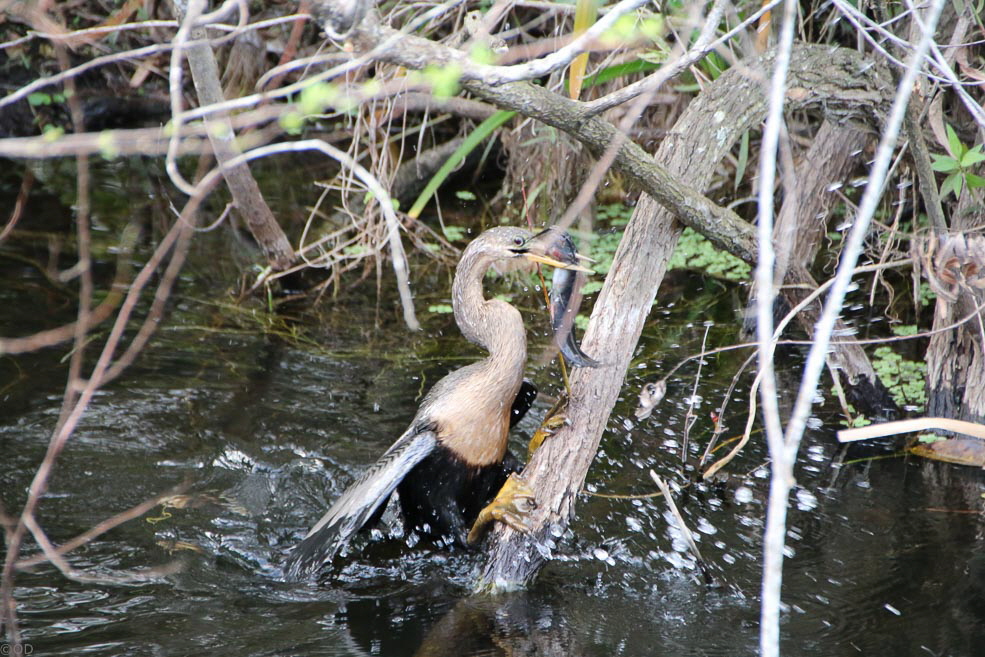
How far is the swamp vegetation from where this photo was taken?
2.22 metres

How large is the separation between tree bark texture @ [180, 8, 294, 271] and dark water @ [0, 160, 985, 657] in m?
0.54

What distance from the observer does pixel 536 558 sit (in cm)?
310

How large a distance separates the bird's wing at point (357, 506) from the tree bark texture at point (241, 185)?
1.89 m

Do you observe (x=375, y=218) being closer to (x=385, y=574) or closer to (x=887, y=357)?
(x=385, y=574)

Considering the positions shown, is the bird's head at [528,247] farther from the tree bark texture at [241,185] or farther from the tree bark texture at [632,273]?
the tree bark texture at [241,185]

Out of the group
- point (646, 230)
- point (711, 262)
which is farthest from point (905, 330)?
point (646, 230)

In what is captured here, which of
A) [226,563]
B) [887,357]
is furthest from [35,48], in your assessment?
[887,357]

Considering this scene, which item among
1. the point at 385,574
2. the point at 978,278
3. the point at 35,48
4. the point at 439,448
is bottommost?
the point at 385,574

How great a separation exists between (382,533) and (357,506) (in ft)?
2.39

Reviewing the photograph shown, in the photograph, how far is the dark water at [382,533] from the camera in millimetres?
2871

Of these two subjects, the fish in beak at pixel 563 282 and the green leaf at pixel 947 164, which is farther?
the green leaf at pixel 947 164

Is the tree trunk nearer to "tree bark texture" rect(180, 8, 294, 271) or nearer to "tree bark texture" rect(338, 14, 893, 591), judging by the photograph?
"tree bark texture" rect(338, 14, 893, 591)

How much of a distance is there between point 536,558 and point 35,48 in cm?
665

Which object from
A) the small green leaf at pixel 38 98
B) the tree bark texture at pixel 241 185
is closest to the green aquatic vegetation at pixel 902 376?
the tree bark texture at pixel 241 185
